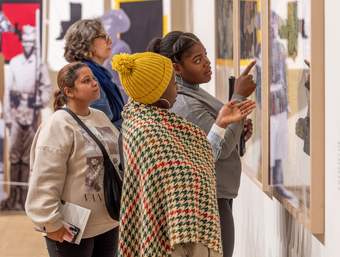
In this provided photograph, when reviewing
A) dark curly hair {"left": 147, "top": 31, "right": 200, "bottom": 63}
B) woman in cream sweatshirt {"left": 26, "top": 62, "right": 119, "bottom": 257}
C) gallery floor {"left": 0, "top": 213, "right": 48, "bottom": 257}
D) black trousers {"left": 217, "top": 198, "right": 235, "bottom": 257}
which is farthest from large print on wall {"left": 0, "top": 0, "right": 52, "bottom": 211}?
black trousers {"left": 217, "top": 198, "right": 235, "bottom": 257}

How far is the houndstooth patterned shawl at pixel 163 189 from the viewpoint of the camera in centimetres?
262

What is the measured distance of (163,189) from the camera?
263 cm

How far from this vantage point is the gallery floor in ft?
22.3

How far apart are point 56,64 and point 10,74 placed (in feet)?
1.62

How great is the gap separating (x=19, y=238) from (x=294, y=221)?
4655 millimetres

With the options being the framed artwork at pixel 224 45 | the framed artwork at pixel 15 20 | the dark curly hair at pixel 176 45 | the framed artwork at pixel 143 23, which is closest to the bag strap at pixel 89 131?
the dark curly hair at pixel 176 45

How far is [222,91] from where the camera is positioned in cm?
530

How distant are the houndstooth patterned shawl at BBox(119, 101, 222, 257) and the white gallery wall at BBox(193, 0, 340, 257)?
387mm

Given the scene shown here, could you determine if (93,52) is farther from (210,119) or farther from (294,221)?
(294,221)

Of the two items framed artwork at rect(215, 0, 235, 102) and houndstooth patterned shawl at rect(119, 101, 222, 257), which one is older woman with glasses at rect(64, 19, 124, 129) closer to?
framed artwork at rect(215, 0, 235, 102)

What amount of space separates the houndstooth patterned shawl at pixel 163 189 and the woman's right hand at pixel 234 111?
0.31 metres

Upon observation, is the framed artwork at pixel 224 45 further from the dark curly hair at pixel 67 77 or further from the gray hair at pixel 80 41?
the dark curly hair at pixel 67 77

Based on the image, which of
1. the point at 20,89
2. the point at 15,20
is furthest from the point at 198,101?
the point at 15,20
